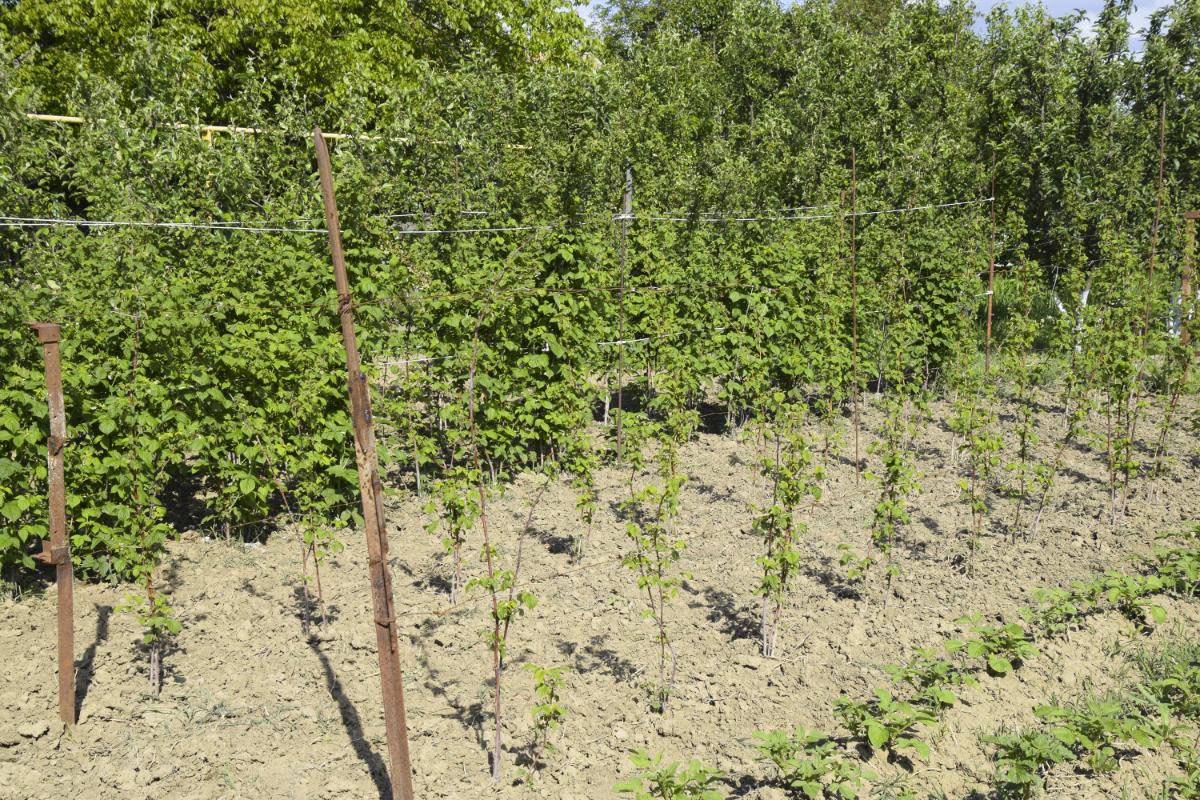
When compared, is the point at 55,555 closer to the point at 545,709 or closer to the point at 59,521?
the point at 59,521

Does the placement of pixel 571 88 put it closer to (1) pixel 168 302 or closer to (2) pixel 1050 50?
(2) pixel 1050 50

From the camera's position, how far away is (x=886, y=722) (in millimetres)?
4332

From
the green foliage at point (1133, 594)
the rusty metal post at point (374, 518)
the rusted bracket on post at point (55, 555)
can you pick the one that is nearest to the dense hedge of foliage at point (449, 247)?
the rusty metal post at point (374, 518)

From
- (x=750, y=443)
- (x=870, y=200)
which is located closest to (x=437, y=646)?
(x=750, y=443)

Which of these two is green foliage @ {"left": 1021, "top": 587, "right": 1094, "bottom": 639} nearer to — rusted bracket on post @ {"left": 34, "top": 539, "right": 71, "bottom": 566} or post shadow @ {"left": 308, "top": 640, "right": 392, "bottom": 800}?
post shadow @ {"left": 308, "top": 640, "right": 392, "bottom": 800}

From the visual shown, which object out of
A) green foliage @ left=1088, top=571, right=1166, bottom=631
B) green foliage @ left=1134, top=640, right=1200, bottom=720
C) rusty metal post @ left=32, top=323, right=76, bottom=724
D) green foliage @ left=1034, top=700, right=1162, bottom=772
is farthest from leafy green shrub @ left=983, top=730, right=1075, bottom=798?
rusty metal post @ left=32, top=323, right=76, bottom=724

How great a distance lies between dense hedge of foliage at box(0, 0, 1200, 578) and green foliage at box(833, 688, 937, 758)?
2803 millimetres

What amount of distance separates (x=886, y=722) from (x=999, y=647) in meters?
1.30

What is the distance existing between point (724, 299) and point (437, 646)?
5143mm

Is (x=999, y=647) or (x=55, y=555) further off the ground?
(x=55, y=555)

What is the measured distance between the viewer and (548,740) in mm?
4645

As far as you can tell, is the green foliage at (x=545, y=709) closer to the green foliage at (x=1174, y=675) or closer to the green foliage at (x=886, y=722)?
the green foliage at (x=886, y=722)

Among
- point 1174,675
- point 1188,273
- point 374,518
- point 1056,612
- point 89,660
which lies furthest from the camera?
point 1188,273

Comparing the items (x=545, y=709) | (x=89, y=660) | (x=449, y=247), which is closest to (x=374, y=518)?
(x=545, y=709)
